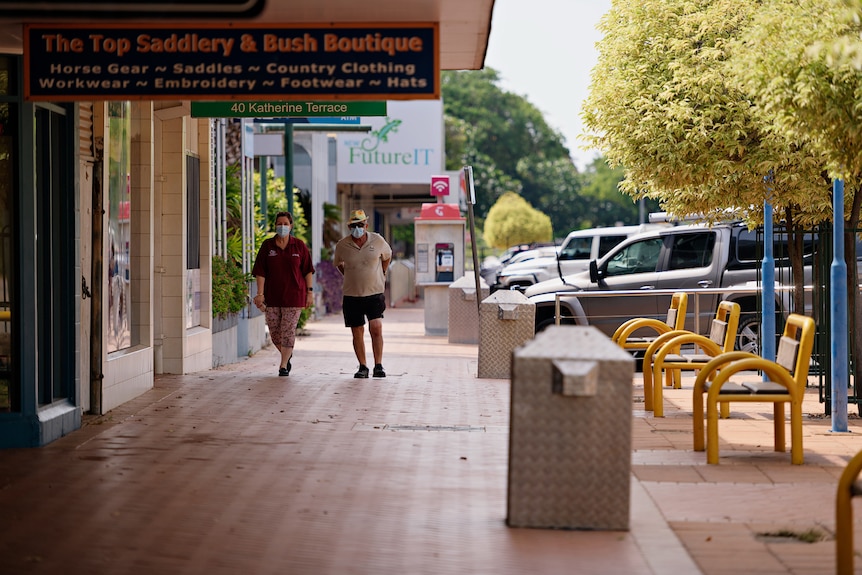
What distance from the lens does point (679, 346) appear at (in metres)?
10.9

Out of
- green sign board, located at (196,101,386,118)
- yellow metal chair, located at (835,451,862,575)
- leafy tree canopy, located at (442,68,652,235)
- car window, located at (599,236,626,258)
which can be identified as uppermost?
leafy tree canopy, located at (442,68,652,235)

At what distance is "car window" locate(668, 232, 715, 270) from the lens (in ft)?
53.7

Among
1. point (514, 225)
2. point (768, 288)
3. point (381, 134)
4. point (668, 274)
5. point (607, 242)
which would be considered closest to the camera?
point (768, 288)

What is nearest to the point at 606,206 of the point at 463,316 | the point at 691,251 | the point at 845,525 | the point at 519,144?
the point at 519,144

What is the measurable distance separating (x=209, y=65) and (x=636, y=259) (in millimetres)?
10236

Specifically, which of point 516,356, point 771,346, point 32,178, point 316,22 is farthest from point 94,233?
point 771,346

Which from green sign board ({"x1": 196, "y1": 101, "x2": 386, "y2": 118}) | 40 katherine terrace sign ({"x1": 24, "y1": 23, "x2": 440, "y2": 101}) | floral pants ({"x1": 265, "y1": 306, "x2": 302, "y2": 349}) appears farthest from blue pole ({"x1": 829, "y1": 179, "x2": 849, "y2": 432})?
floral pants ({"x1": 265, "y1": 306, "x2": 302, "y2": 349})

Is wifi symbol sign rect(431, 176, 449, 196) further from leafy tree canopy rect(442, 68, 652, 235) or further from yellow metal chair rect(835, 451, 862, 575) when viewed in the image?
leafy tree canopy rect(442, 68, 652, 235)

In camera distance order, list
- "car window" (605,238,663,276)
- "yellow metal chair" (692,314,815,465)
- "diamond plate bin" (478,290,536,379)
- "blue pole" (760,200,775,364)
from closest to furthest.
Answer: "yellow metal chair" (692,314,815,465) < "blue pole" (760,200,775,364) < "diamond plate bin" (478,290,536,379) < "car window" (605,238,663,276)

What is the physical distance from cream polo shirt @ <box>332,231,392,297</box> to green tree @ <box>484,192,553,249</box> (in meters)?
55.8

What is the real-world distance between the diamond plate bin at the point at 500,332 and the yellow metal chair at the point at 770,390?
18.0 feet

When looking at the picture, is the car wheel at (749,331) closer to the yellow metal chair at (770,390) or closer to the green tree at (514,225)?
the yellow metal chair at (770,390)

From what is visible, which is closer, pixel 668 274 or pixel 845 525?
pixel 845 525

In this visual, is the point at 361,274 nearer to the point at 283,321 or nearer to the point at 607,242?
the point at 283,321
